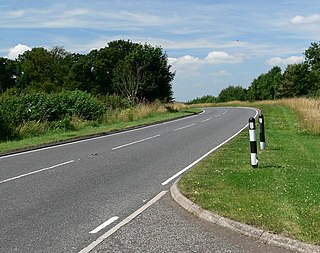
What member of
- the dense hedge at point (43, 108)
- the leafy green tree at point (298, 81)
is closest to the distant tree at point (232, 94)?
the leafy green tree at point (298, 81)

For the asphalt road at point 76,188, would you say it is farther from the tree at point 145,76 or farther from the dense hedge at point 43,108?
the tree at point 145,76

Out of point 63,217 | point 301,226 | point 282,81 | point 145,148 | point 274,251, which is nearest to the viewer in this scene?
point 274,251

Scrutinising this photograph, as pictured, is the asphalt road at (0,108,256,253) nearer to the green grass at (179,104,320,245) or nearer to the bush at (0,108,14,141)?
the green grass at (179,104,320,245)

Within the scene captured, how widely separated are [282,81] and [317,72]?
13.9 meters

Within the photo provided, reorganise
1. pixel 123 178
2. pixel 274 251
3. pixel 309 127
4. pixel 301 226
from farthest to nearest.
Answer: pixel 309 127
pixel 123 178
pixel 301 226
pixel 274 251

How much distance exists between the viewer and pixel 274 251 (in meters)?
5.89

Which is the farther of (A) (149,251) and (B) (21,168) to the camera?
(B) (21,168)

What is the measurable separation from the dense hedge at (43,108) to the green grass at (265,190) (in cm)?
1553

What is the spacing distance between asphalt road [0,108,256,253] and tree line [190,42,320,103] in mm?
62007

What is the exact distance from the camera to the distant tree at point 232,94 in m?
140

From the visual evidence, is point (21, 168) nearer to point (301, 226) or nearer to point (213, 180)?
point (213, 180)

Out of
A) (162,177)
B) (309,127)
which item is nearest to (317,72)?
(309,127)

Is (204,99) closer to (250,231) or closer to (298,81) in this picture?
(298,81)

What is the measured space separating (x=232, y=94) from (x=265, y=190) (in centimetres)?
13776
